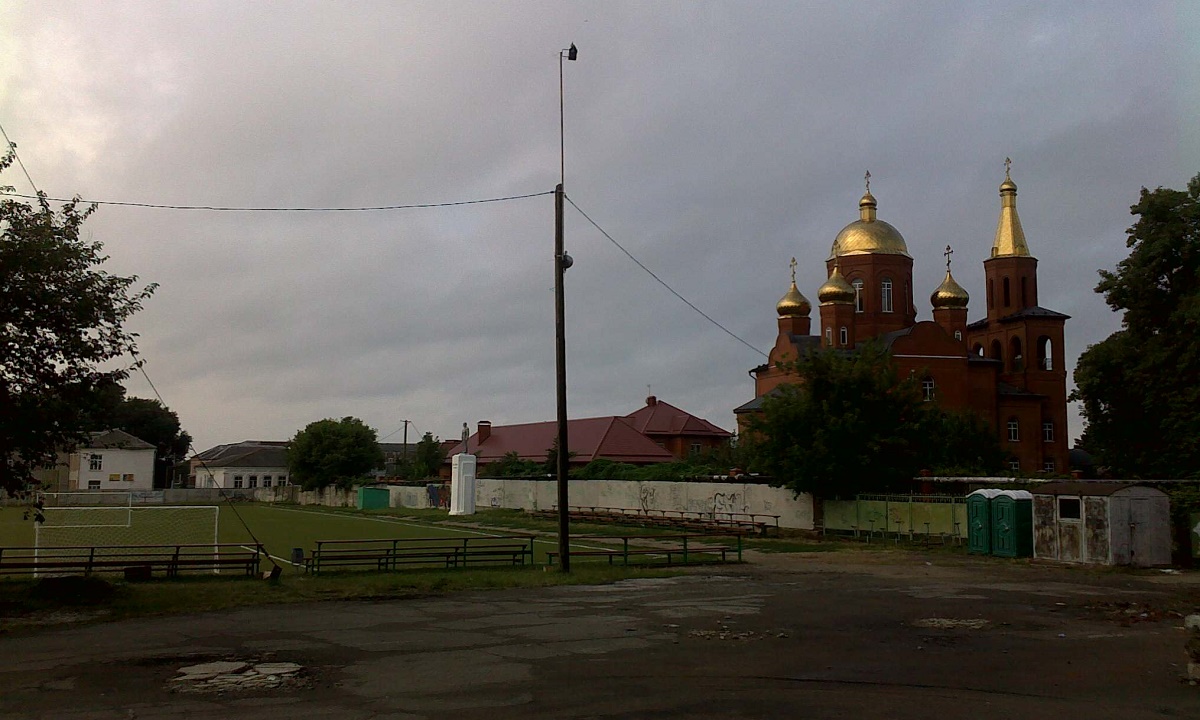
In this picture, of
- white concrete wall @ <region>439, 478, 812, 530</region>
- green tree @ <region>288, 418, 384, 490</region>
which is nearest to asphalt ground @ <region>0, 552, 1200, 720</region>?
white concrete wall @ <region>439, 478, 812, 530</region>

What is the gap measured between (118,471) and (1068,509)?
86.1 metres

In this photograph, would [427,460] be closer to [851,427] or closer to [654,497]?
[654,497]

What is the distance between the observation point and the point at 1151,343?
1702 inches

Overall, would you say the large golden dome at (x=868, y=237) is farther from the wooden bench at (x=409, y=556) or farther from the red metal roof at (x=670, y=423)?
the wooden bench at (x=409, y=556)

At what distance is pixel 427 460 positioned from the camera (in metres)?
93.2

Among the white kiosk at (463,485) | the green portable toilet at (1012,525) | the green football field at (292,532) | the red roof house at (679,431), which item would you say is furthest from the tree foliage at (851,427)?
the red roof house at (679,431)

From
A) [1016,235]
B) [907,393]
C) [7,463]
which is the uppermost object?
[1016,235]

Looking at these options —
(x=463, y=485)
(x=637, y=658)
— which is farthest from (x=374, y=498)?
(x=637, y=658)

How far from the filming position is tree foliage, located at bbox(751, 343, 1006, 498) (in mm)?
36031

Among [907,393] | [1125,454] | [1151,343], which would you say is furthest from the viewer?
[1125,454]

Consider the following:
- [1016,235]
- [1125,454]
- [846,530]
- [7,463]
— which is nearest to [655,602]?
[7,463]

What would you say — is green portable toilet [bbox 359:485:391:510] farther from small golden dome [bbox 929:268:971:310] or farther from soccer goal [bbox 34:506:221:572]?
small golden dome [bbox 929:268:971:310]

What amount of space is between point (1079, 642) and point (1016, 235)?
69721 millimetres

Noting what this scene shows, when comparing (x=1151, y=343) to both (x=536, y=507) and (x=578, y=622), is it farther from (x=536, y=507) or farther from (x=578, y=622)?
(x=578, y=622)
